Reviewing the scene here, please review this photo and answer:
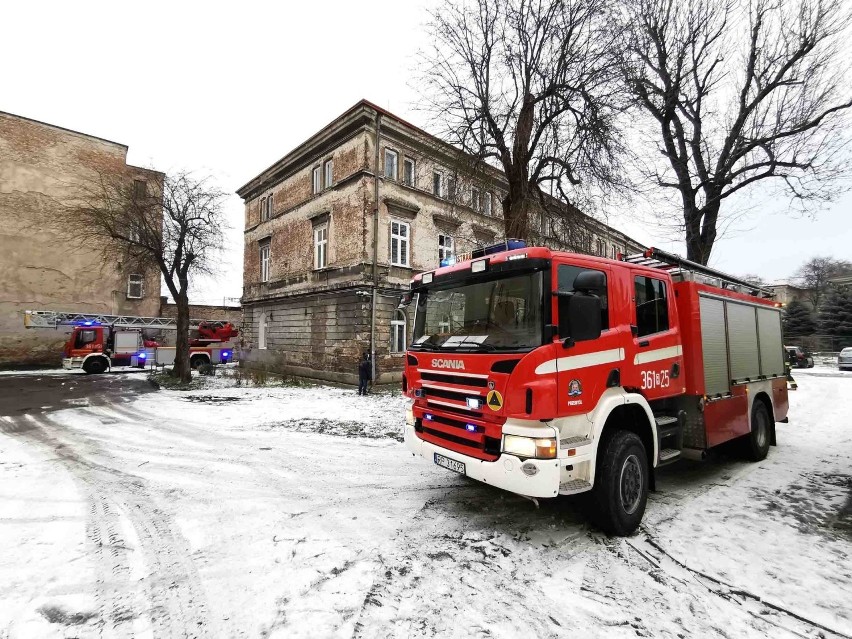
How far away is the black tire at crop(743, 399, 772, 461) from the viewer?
258 inches

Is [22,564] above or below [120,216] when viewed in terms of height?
below

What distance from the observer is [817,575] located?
3.40 meters

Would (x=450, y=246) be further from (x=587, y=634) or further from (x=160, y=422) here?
(x=587, y=634)

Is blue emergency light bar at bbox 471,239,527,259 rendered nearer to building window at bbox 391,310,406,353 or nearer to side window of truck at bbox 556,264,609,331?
side window of truck at bbox 556,264,609,331

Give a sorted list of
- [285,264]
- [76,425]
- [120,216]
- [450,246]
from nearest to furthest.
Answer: [76,425] < [120,216] < [450,246] < [285,264]

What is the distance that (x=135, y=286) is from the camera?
2834 centimetres

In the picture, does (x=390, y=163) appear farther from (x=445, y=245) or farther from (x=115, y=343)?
(x=115, y=343)

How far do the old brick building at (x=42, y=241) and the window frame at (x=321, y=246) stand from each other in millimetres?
11138

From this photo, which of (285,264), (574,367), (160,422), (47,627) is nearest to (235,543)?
(47,627)

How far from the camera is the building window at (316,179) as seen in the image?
19.9 meters

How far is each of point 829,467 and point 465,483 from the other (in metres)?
5.88

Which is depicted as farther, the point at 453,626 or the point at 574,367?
the point at 574,367

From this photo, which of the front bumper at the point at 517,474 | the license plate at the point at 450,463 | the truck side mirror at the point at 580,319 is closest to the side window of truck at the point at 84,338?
the license plate at the point at 450,463

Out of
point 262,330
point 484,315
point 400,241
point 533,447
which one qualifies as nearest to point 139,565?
point 533,447
